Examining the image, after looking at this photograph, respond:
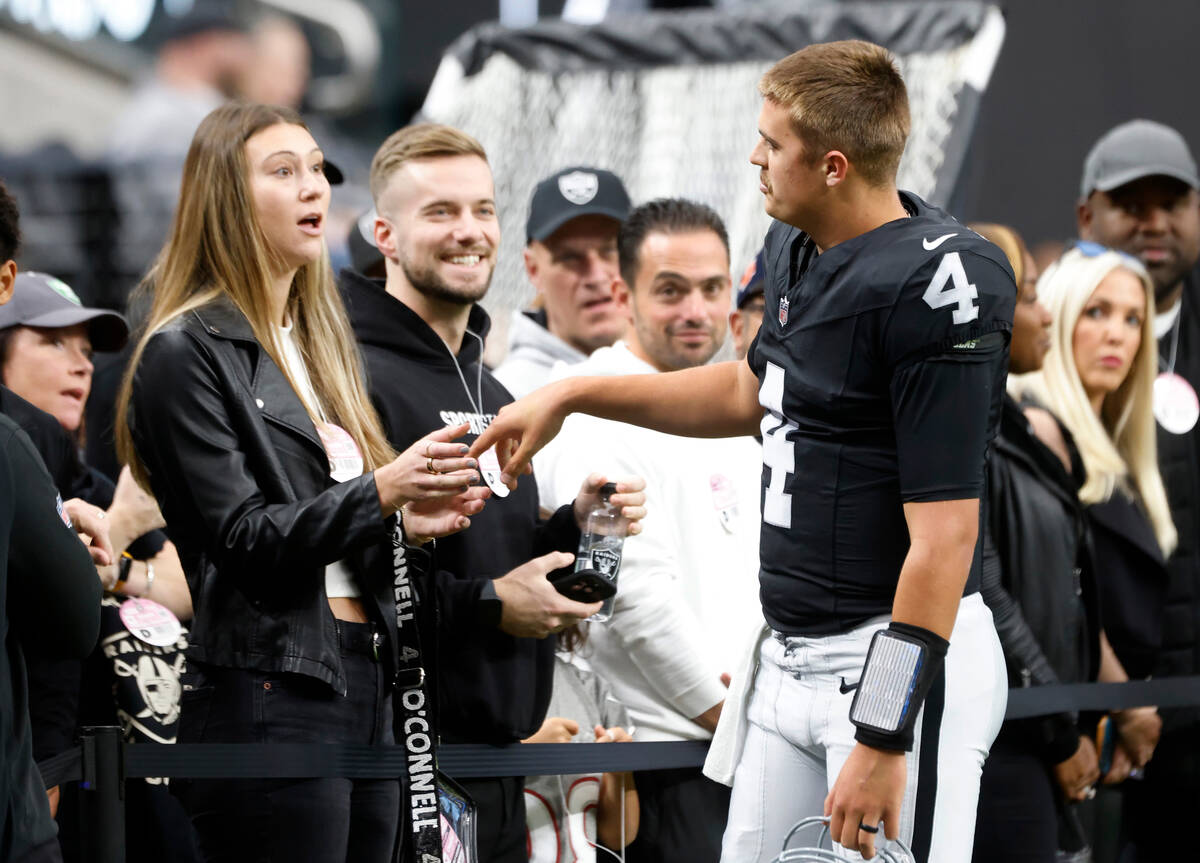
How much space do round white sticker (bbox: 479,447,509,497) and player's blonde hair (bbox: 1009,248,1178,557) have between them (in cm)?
170

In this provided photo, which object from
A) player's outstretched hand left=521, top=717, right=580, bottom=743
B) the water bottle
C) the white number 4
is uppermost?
the white number 4

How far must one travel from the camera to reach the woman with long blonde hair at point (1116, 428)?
3.72 metres

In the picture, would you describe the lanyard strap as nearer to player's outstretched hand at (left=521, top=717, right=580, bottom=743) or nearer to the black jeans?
the black jeans

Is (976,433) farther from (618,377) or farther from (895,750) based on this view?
(618,377)

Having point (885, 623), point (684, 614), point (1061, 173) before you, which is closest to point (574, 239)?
point (684, 614)

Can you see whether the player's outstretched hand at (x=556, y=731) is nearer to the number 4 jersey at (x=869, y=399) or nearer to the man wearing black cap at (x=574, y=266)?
the number 4 jersey at (x=869, y=399)

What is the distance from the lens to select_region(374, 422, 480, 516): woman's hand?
2.28 meters

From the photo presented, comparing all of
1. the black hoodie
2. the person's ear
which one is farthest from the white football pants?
the person's ear

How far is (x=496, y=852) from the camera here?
2.72 meters

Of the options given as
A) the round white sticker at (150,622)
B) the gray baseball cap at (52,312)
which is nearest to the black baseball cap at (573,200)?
the gray baseball cap at (52,312)

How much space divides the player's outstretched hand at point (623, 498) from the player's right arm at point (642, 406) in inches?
8.6

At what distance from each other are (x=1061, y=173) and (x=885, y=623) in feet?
18.4

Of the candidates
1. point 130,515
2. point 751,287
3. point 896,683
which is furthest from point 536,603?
point 751,287

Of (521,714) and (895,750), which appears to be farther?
(521,714)
